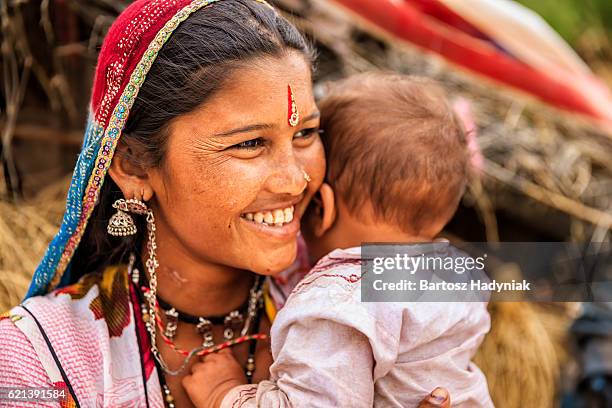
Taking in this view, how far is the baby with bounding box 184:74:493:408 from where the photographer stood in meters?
1.56

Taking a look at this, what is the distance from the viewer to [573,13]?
597cm

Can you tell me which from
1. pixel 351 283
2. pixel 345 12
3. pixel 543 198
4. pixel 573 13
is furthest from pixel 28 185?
pixel 573 13

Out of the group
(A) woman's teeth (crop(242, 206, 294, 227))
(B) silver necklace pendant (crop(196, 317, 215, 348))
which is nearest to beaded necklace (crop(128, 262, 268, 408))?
(B) silver necklace pendant (crop(196, 317, 215, 348))

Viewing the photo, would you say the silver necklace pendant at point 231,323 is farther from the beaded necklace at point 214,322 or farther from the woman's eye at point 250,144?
the woman's eye at point 250,144

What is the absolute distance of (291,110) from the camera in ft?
5.47

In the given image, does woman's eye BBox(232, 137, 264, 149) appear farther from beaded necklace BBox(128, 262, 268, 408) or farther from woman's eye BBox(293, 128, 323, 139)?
beaded necklace BBox(128, 262, 268, 408)

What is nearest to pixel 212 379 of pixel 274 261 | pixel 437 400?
pixel 274 261

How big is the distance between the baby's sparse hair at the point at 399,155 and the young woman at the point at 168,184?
0.33ft

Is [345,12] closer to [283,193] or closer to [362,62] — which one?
[362,62]

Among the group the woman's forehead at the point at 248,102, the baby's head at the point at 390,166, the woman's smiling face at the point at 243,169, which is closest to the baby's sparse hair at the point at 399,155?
the baby's head at the point at 390,166

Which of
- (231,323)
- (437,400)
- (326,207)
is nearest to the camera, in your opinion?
(437,400)

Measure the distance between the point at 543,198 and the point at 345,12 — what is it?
1.43 metres

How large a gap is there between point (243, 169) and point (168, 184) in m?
0.19

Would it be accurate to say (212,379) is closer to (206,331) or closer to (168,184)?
(206,331)
